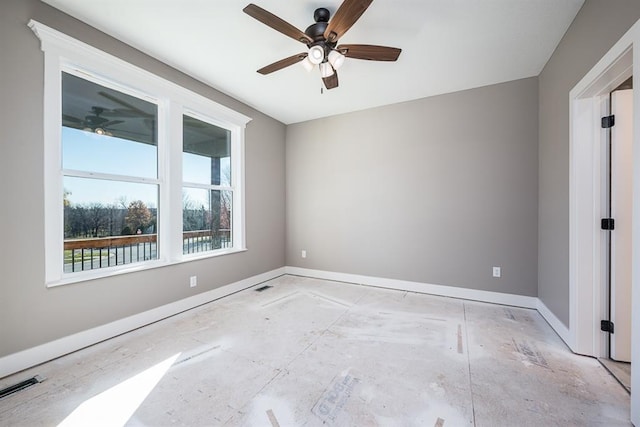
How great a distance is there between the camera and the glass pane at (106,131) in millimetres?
2197

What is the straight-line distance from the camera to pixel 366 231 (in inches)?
157

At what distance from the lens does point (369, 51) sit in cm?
207

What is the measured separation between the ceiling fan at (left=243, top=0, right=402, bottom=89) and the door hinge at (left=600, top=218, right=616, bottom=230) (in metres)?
2.06

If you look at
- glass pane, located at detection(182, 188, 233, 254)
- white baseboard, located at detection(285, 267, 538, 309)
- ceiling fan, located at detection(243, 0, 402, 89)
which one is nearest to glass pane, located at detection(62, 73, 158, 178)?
glass pane, located at detection(182, 188, 233, 254)

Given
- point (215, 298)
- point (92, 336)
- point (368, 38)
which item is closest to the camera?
point (92, 336)

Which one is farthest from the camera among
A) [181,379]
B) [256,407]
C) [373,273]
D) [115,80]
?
[373,273]

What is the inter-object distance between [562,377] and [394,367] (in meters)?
1.15

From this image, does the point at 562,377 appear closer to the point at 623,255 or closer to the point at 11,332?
the point at 623,255

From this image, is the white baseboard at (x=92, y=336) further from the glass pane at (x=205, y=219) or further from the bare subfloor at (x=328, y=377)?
the glass pane at (x=205, y=219)

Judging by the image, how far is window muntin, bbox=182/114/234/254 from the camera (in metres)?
3.13

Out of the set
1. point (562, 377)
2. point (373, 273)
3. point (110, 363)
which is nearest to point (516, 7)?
point (562, 377)

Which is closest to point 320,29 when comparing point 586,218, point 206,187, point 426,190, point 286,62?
point 286,62

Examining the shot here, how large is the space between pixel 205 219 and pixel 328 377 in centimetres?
253

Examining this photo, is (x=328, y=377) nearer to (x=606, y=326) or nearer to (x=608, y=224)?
(x=606, y=326)
